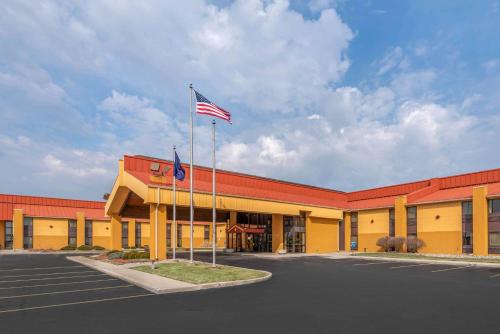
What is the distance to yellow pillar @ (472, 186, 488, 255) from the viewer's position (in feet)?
124

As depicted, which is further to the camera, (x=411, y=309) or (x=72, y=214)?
(x=72, y=214)

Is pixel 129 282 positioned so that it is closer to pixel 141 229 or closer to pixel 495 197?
pixel 495 197

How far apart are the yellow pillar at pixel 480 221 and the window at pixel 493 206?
0.47 meters

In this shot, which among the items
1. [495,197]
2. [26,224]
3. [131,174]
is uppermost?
[131,174]

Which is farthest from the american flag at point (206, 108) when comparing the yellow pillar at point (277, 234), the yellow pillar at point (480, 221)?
the yellow pillar at point (480, 221)

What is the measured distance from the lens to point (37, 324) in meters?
9.87

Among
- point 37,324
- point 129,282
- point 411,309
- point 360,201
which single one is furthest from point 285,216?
point 37,324

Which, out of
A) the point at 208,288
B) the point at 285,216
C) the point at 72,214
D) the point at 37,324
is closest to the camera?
the point at 37,324

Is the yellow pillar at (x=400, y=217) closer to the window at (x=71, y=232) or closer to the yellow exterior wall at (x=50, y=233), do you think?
the window at (x=71, y=232)

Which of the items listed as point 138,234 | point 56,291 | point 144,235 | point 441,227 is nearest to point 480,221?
point 441,227

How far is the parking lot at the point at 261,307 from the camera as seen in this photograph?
9.60 m

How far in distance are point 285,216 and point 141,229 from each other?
3246 cm

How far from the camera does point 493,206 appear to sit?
37.9m

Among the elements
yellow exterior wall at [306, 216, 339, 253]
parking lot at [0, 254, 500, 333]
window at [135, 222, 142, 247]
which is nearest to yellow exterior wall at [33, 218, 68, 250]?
window at [135, 222, 142, 247]
